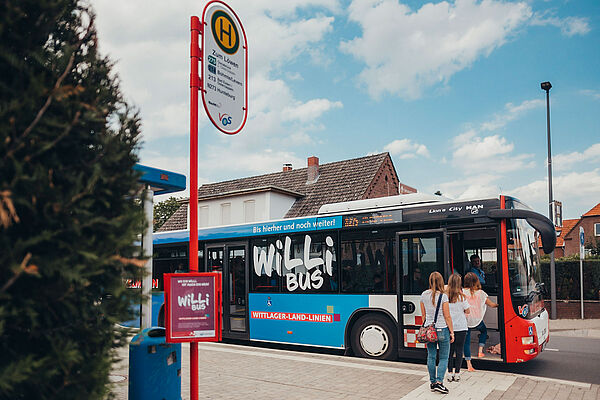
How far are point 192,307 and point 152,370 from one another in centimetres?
83

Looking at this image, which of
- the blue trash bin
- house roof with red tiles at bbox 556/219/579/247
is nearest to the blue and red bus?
the blue trash bin

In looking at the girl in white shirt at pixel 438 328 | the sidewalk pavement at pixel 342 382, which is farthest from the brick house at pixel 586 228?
the girl in white shirt at pixel 438 328

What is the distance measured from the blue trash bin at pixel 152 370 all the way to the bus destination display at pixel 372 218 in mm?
5480

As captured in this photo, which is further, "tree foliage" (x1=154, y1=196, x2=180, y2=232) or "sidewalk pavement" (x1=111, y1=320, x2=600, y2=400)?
"tree foliage" (x1=154, y1=196, x2=180, y2=232)

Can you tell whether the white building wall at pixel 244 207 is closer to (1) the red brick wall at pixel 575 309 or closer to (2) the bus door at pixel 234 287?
(1) the red brick wall at pixel 575 309

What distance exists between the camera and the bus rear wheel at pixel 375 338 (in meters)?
9.55

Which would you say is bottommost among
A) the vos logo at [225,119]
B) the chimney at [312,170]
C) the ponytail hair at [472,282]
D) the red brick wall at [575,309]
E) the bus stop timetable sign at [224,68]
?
the red brick wall at [575,309]

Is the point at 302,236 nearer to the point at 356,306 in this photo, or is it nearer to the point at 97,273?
the point at 356,306

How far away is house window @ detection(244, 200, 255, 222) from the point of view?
30234mm

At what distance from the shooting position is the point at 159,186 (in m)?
6.68

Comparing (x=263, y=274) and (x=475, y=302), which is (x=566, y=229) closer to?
(x=263, y=274)

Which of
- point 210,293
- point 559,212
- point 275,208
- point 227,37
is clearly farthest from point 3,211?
point 275,208

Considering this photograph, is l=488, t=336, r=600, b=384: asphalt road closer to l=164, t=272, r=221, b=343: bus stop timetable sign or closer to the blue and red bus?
the blue and red bus

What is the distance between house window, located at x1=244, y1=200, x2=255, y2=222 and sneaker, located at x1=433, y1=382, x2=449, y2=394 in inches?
926
